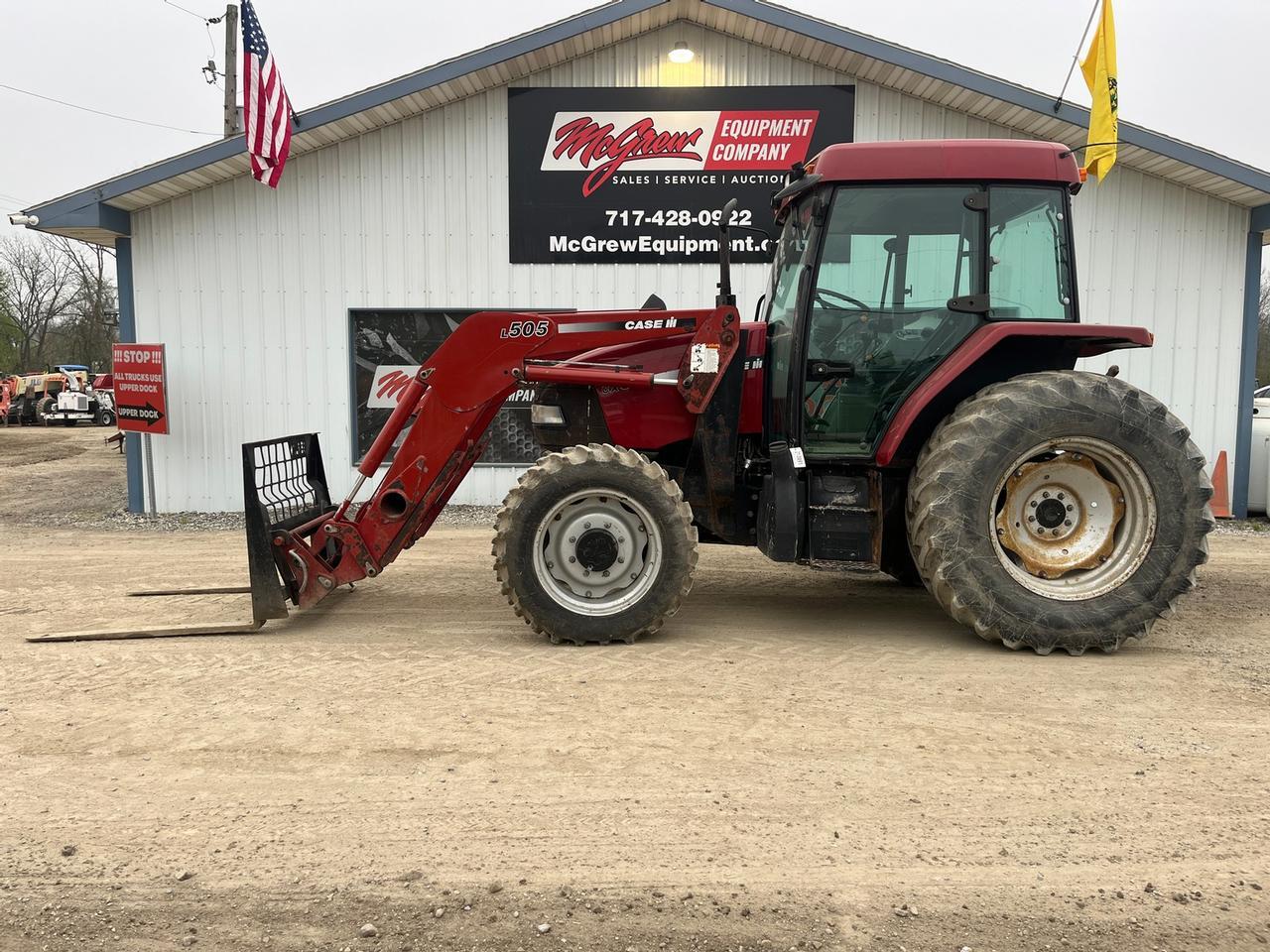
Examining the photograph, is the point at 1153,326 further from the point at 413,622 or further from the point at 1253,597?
the point at 413,622

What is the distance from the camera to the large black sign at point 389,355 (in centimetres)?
948

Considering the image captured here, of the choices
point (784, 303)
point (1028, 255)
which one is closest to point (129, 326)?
point (784, 303)

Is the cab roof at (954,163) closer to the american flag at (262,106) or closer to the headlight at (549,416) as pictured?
the headlight at (549,416)

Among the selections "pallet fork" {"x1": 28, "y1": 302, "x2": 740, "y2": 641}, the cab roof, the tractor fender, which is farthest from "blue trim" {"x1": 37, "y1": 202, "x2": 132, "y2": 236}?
the tractor fender

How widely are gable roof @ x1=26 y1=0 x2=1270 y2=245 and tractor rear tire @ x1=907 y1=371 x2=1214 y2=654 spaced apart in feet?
18.3

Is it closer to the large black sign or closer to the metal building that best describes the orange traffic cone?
the metal building

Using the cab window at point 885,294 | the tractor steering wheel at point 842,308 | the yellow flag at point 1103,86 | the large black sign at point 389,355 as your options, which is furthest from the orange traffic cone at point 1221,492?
the large black sign at point 389,355

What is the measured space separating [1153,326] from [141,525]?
1134 cm

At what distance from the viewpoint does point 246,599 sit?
224 inches

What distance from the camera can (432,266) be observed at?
9414mm

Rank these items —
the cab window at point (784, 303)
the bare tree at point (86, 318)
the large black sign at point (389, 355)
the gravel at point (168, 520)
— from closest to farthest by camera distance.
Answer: the cab window at point (784, 303), the gravel at point (168, 520), the large black sign at point (389, 355), the bare tree at point (86, 318)

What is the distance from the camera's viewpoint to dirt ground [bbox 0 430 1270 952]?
2270mm

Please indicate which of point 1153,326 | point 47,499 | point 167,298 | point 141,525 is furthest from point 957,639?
point 47,499

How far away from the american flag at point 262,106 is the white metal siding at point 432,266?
3.38 feet
